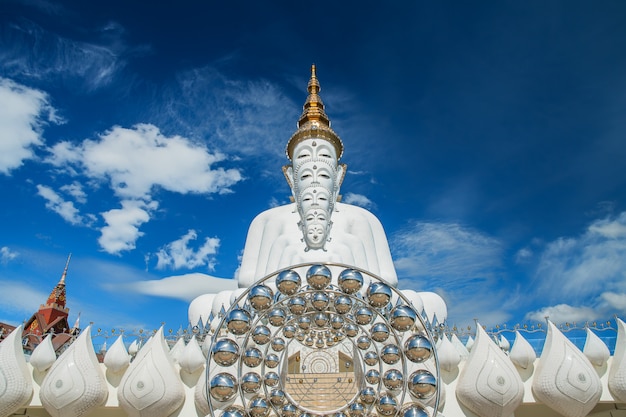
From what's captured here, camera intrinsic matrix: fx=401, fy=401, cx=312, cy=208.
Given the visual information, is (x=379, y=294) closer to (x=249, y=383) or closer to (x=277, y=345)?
(x=277, y=345)

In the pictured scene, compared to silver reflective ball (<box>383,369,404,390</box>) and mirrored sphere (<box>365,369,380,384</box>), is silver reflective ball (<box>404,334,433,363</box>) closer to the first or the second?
silver reflective ball (<box>383,369,404,390</box>)

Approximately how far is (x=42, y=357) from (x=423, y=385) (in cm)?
654

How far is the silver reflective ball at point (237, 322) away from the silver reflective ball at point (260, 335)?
26 cm

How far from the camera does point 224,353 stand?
4613 mm

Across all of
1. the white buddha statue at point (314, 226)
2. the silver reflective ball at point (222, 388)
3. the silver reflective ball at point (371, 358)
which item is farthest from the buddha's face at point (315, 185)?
the silver reflective ball at point (222, 388)

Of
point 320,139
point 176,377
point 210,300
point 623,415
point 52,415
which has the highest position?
point 320,139

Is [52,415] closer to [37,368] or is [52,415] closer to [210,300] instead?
[37,368]

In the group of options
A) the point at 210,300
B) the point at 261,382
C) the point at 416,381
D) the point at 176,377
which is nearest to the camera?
the point at 416,381

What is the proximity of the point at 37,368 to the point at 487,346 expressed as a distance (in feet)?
25.7

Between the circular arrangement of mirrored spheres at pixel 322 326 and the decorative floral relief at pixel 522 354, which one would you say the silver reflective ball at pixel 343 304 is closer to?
the circular arrangement of mirrored spheres at pixel 322 326

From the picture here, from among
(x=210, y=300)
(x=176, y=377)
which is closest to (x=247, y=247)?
(x=210, y=300)

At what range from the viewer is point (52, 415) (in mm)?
6727

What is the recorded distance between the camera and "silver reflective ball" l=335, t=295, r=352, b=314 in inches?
199

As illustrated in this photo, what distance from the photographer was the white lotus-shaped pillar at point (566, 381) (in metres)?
6.41
